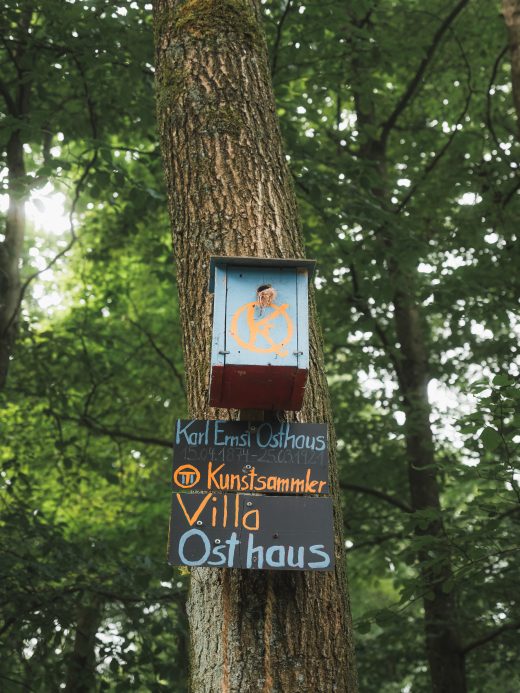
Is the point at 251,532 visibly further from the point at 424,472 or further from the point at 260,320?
the point at 424,472

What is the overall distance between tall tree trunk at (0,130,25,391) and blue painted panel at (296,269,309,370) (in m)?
4.24

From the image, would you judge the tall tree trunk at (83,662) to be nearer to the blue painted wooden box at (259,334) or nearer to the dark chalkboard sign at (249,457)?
the dark chalkboard sign at (249,457)

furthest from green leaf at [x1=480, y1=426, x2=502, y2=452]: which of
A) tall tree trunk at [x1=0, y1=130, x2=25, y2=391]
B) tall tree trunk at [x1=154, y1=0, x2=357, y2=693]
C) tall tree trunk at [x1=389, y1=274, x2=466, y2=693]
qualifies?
tall tree trunk at [x1=0, y1=130, x2=25, y2=391]

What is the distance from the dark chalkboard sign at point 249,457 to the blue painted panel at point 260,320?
24cm

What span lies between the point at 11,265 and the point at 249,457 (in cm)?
468

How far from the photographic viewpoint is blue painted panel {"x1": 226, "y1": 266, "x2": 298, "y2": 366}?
200 centimetres

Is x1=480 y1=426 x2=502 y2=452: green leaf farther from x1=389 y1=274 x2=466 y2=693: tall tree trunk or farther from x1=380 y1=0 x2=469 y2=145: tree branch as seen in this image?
x1=380 y1=0 x2=469 y2=145: tree branch

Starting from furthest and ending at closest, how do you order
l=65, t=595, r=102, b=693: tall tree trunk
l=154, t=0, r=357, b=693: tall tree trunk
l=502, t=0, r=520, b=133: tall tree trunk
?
l=65, t=595, r=102, b=693: tall tree trunk
l=502, t=0, r=520, b=133: tall tree trunk
l=154, t=0, r=357, b=693: tall tree trunk

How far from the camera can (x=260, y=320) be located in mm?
2059

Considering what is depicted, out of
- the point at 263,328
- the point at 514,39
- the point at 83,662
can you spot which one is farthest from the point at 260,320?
the point at 83,662

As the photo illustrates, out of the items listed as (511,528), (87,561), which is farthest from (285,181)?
(87,561)

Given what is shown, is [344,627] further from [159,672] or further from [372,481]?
[372,481]

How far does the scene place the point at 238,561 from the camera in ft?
6.26

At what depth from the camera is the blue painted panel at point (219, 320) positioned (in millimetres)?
1983
